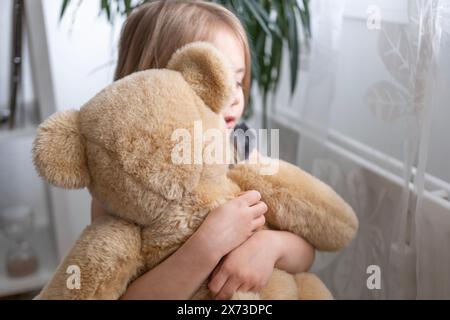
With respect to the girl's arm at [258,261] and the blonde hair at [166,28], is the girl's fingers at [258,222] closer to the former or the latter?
the girl's arm at [258,261]

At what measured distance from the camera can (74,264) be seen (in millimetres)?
574

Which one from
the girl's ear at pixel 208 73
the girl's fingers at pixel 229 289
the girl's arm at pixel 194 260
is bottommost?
the girl's fingers at pixel 229 289

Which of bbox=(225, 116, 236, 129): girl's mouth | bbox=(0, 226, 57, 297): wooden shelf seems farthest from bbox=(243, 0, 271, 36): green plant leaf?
bbox=(0, 226, 57, 297): wooden shelf

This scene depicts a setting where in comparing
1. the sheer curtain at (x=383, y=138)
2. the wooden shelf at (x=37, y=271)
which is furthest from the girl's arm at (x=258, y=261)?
the wooden shelf at (x=37, y=271)

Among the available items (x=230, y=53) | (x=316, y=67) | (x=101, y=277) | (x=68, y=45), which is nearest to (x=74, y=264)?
(x=101, y=277)

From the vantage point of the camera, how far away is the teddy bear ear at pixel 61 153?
55 cm

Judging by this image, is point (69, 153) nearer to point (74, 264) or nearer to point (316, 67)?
point (74, 264)

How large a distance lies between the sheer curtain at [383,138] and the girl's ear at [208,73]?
316 mm

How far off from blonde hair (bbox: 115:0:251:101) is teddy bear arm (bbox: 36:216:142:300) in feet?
0.95

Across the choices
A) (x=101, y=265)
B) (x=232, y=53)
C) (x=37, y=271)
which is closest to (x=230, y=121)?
(x=232, y=53)

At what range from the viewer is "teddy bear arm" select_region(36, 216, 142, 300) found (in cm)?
56

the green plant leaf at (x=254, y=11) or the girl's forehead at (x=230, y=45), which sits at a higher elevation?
the green plant leaf at (x=254, y=11)

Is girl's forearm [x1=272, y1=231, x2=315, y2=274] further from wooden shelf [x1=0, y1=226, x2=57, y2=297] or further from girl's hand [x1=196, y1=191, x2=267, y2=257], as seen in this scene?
wooden shelf [x1=0, y1=226, x2=57, y2=297]

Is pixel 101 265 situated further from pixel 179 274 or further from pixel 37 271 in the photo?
pixel 37 271
